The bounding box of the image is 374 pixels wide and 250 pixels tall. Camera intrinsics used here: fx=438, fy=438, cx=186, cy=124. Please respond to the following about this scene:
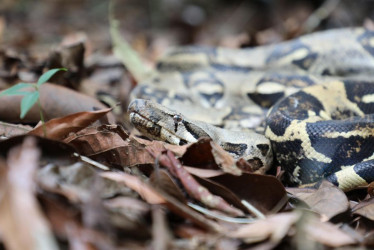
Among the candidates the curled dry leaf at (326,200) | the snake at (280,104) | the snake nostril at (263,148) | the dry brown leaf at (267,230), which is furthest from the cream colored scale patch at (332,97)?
the dry brown leaf at (267,230)

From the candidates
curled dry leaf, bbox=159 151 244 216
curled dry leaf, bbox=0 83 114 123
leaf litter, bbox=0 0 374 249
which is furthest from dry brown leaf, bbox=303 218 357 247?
curled dry leaf, bbox=0 83 114 123

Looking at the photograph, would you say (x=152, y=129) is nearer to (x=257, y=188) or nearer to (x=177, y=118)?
(x=177, y=118)

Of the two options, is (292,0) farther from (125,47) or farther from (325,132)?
(325,132)

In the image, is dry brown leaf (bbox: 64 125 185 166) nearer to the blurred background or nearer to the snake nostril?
the snake nostril

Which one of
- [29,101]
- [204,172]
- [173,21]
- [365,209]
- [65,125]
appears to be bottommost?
[173,21]

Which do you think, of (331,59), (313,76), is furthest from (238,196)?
(331,59)

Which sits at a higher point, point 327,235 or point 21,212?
point 21,212

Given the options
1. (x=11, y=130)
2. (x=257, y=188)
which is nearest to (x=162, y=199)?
(x=257, y=188)
